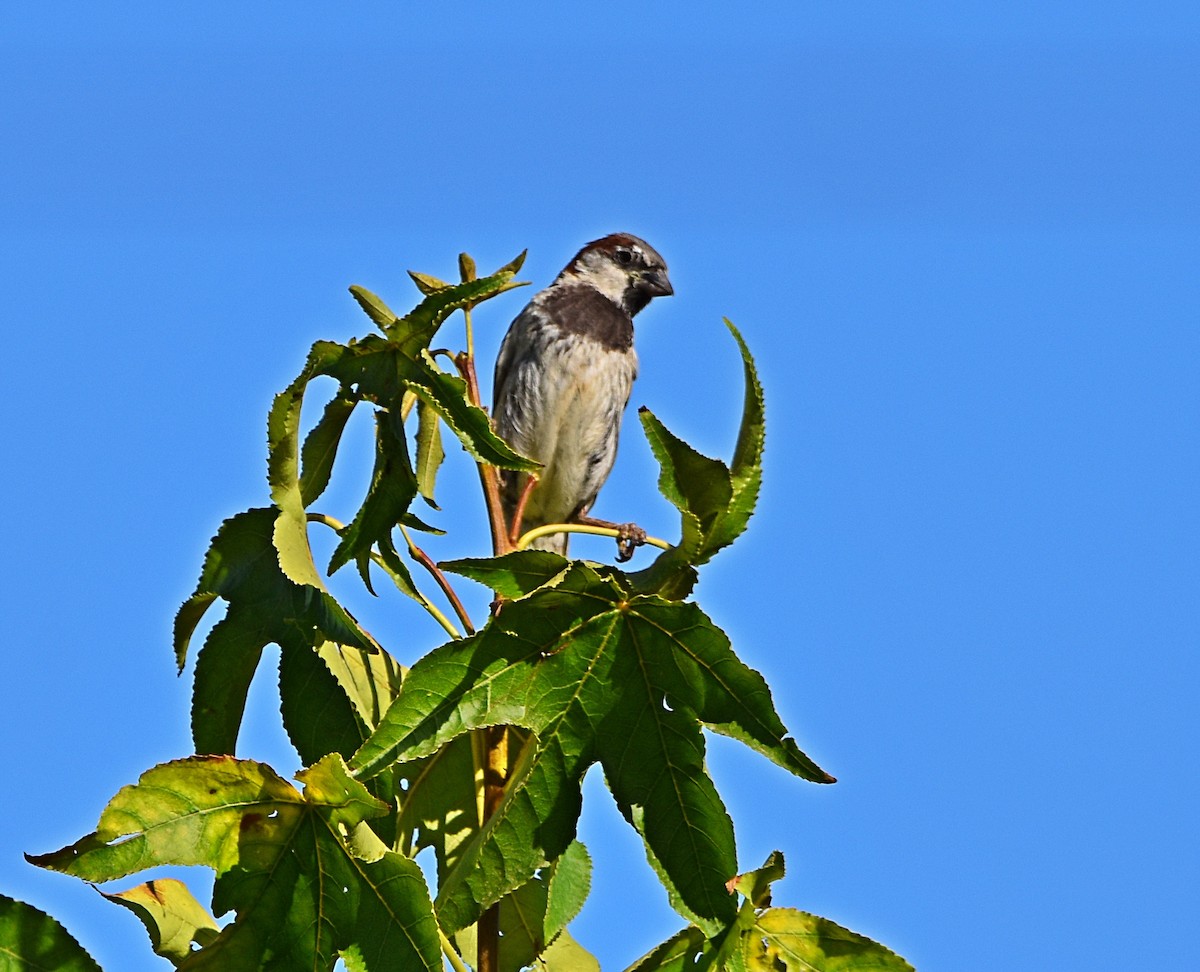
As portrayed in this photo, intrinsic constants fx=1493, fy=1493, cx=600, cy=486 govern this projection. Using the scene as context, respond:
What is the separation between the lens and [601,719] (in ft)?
8.94

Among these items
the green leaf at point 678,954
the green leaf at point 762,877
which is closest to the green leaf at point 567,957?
the green leaf at point 678,954

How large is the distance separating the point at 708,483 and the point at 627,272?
188 inches

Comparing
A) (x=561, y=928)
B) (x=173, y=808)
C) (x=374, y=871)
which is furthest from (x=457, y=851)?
(x=173, y=808)

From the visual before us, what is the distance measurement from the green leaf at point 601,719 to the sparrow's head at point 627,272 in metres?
4.75

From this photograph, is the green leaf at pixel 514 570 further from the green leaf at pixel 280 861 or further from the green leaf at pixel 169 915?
the green leaf at pixel 169 915

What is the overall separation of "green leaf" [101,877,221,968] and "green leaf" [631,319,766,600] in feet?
4.03

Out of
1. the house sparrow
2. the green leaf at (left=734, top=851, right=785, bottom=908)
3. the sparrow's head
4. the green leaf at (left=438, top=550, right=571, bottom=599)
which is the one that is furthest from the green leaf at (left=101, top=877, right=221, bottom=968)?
the sparrow's head

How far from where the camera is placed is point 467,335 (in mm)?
3305

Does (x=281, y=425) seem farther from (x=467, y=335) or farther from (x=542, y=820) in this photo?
(x=542, y=820)

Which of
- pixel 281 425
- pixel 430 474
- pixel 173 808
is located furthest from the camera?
pixel 430 474

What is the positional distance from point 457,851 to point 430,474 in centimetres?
86

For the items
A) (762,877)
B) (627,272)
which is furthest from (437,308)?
(627,272)

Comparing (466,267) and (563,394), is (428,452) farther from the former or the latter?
(563,394)

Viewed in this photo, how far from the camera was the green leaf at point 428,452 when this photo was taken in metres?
3.44
